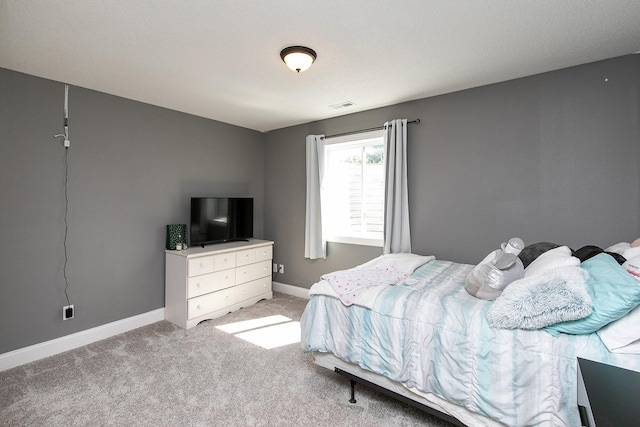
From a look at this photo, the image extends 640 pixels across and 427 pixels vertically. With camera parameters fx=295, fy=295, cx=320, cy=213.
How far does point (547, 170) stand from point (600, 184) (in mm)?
375

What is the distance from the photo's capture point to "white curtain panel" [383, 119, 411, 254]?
3.34m

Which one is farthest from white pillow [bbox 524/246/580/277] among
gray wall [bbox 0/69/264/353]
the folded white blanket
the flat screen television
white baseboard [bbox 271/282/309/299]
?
gray wall [bbox 0/69/264/353]

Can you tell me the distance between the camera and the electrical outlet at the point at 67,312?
2.80 meters

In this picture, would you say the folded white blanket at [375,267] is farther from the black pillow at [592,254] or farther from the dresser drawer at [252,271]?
the dresser drawer at [252,271]

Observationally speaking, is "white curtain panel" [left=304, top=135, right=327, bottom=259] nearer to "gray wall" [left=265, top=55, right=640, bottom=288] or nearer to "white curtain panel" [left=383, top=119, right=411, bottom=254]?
"gray wall" [left=265, top=55, right=640, bottom=288]

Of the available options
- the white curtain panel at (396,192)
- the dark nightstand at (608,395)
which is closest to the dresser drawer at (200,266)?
the white curtain panel at (396,192)

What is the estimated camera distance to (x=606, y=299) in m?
1.32

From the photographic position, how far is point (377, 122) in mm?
3627

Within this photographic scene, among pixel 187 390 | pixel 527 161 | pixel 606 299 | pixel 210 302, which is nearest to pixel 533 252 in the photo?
pixel 606 299

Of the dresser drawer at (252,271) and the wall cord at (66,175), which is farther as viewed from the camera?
the dresser drawer at (252,271)

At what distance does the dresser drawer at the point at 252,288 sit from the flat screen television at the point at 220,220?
2.18 ft

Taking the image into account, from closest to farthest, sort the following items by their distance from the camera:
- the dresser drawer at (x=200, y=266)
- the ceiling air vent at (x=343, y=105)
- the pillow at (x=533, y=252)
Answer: the pillow at (x=533, y=252) → the dresser drawer at (x=200, y=266) → the ceiling air vent at (x=343, y=105)

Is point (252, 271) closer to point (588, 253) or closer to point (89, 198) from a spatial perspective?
point (89, 198)

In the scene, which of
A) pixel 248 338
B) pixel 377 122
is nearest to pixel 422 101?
pixel 377 122
